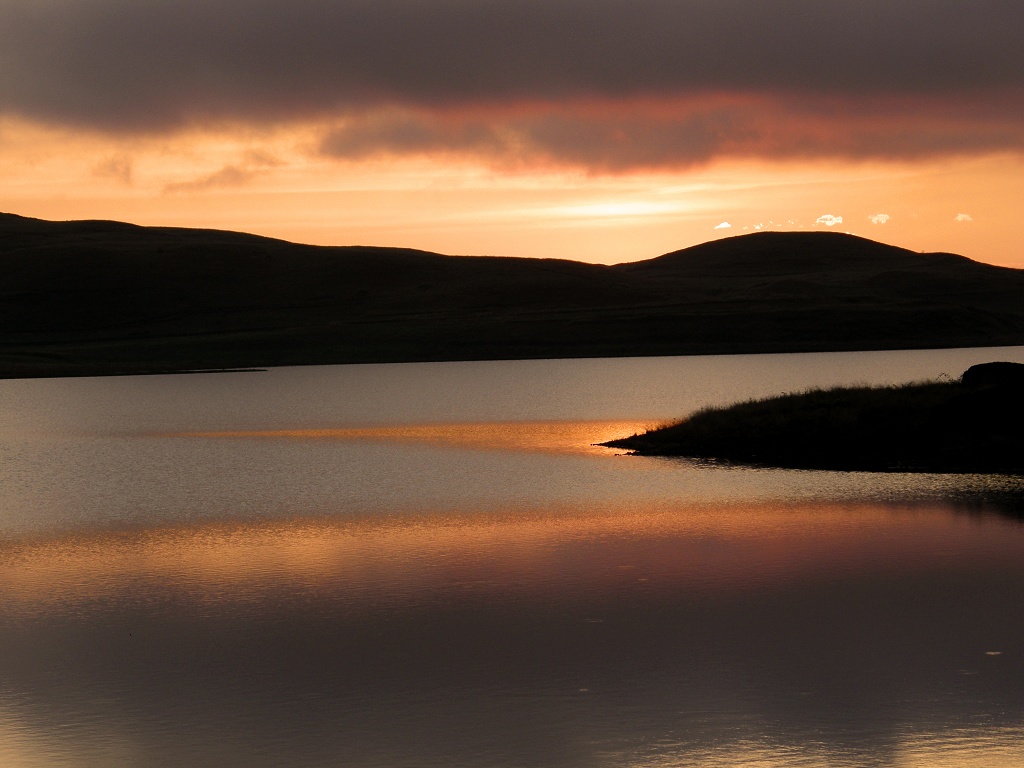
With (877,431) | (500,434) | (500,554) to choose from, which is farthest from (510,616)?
(500,434)

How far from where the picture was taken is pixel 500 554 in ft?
79.3

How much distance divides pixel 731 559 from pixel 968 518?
23.6ft

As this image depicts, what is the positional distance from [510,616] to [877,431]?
25.6 m

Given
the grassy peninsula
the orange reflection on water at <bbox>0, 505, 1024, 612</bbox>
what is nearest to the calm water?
the orange reflection on water at <bbox>0, 505, 1024, 612</bbox>

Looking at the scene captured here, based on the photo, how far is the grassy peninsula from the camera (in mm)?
39000

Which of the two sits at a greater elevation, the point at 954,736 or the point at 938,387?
the point at 938,387

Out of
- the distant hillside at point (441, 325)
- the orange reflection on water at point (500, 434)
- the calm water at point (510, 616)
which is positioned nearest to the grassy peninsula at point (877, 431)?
the orange reflection on water at point (500, 434)

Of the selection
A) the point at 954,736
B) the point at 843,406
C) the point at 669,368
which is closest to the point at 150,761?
the point at 954,736

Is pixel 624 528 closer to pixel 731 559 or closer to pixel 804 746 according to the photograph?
pixel 731 559

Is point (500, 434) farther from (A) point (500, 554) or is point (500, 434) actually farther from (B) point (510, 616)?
(B) point (510, 616)

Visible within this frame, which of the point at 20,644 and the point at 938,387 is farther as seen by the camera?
the point at 938,387

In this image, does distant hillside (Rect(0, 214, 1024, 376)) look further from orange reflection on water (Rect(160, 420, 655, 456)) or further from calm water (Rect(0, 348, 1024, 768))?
calm water (Rect(0, 348, 1024, 768))

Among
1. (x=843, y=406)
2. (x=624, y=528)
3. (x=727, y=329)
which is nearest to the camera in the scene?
(x=624, y=528)

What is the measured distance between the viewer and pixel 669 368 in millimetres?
124625
